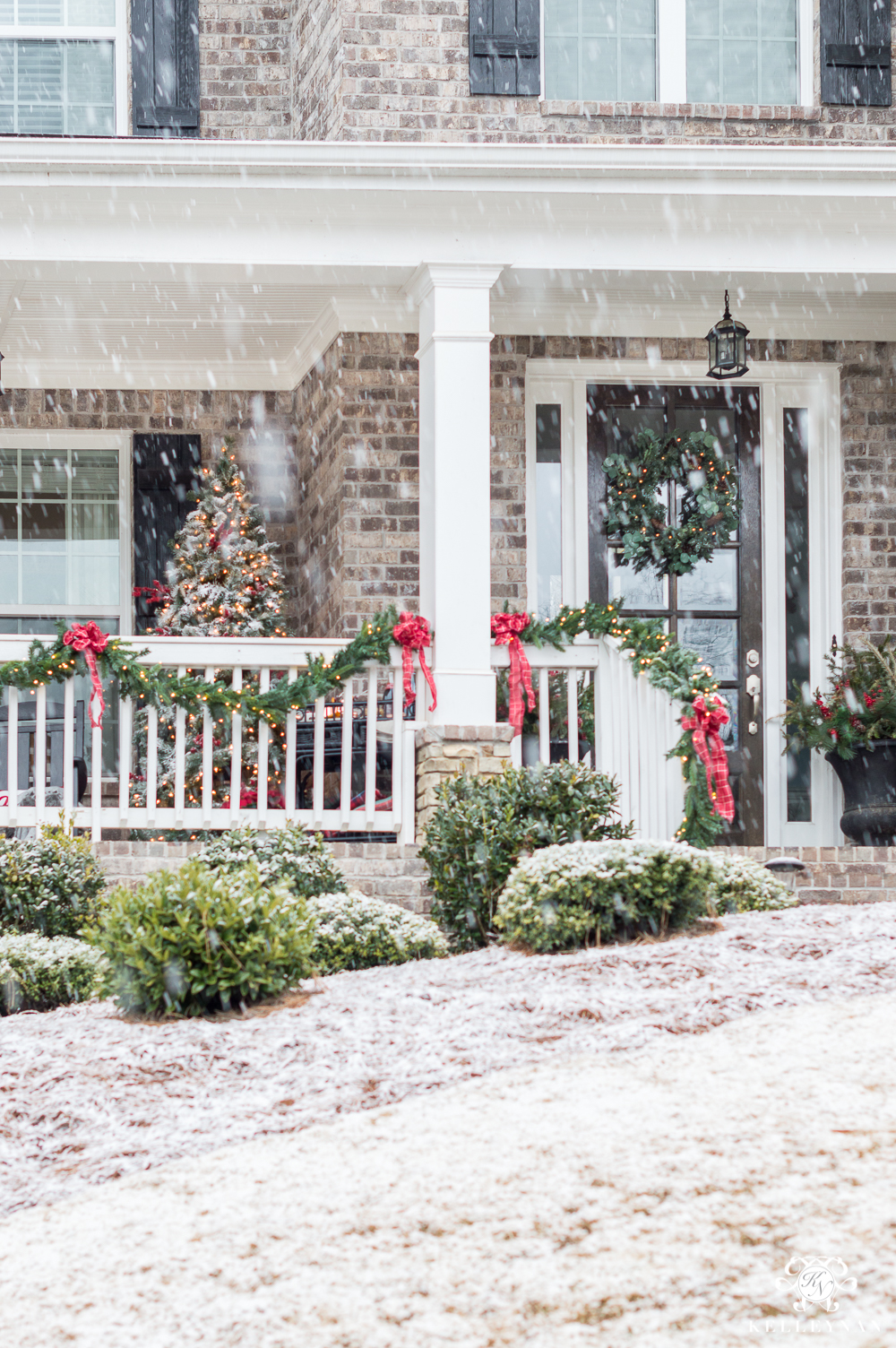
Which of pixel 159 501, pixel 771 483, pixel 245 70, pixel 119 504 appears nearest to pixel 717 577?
pixel 771 483

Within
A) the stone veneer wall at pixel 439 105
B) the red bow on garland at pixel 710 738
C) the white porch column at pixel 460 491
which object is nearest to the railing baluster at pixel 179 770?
the white porch column at pixel 460 491

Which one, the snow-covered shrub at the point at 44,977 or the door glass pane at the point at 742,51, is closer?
the snow-covered shrub at the point at 44,977

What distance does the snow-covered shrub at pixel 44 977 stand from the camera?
530 centimetres

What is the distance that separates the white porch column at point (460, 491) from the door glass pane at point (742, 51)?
9.22ft

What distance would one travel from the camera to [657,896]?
16.1 ft

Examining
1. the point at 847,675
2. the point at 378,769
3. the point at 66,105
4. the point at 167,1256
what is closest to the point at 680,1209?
the point at 167,1256

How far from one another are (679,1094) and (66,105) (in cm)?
765

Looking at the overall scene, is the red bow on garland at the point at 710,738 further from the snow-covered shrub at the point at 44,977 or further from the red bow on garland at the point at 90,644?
the snow-covered shrub at the point at 44,977

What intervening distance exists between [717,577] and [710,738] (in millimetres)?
2208

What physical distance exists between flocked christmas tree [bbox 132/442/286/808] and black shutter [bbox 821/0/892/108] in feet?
14.3

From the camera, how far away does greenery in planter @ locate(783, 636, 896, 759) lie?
774cm

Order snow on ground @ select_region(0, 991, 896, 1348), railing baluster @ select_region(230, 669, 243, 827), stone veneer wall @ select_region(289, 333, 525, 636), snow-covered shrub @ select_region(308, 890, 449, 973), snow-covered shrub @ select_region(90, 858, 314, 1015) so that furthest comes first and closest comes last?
stone veneer wall @ select_region(289, 333, 525, 636) → railing baluster @ select_region(230, 669, 243, 827) → snow-covered shrub @ select_region(308, 890, 449, 973) → snow-covered shrub @ select_region(90, 858, 314, 1015) → snow on ground @ select_region(0, 991, 896, 1348)

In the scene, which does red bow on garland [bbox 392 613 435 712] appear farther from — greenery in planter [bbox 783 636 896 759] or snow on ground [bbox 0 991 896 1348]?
snow on ground [bbox 0 991 896 1348]

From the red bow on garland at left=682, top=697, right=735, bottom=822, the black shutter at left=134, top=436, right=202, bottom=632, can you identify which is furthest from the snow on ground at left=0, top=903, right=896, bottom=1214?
the black shutter at left=134, top=436, right=202, bottom=632
